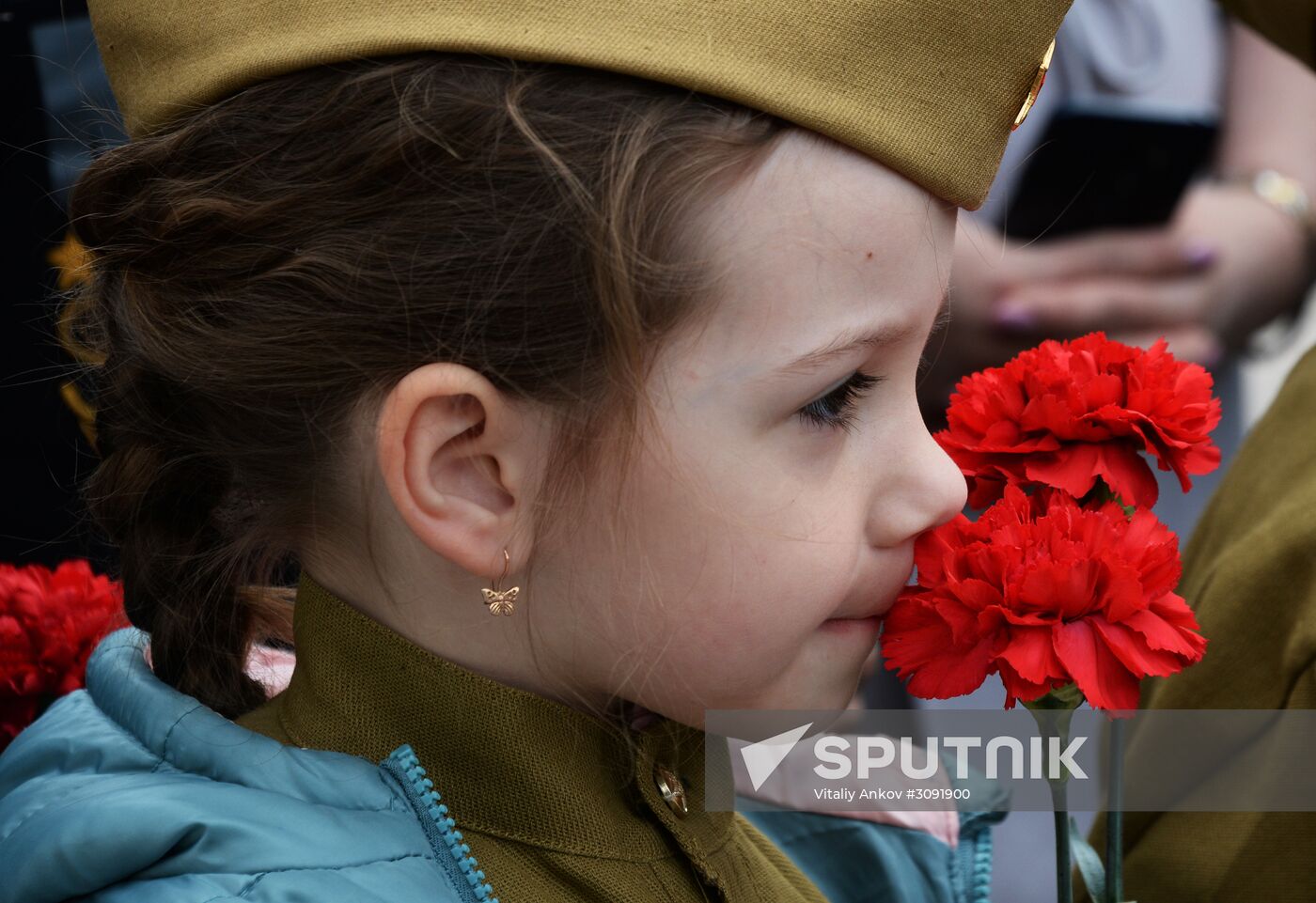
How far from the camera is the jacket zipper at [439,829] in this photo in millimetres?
790

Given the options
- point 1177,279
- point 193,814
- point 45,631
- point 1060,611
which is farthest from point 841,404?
point 1177,279

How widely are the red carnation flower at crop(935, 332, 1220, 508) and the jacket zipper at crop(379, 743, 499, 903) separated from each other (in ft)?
1.15

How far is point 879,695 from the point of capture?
201 cm

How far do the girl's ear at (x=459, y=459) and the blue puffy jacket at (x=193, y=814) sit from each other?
0.13 m

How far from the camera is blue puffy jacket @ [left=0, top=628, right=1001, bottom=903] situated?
2.37 feet

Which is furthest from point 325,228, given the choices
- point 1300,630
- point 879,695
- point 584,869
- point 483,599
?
point 879,695

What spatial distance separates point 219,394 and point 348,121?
0.18 metres

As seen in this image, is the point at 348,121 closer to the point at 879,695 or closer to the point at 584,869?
the point at 584,869

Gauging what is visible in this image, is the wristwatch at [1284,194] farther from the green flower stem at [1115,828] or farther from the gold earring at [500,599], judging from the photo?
the gold earring at [500,599]

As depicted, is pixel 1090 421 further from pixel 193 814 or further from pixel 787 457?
pixel 193 814

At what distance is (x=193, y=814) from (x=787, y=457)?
351mm

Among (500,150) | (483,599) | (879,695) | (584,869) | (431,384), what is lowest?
(879,695)

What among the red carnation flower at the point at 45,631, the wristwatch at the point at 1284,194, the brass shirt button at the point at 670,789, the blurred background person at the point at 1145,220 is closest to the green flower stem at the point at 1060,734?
the brass shirt button at the point at 670,789

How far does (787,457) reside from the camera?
78cm
